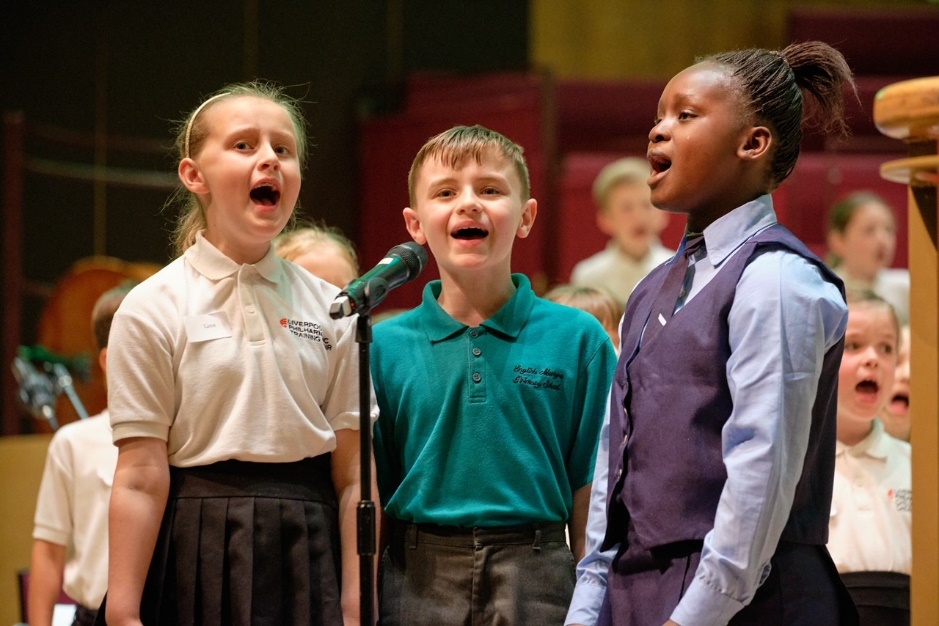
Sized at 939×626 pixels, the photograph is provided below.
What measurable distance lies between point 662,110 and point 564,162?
4.12 m

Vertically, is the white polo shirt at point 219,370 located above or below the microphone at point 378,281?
below

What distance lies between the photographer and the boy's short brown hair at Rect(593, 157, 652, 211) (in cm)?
495

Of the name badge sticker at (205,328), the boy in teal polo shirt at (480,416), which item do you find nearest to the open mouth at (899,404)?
the boy in teal polo shirt at (480,416)

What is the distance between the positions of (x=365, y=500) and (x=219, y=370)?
32 cm

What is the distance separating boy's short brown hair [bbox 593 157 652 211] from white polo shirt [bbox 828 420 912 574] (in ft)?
8.19

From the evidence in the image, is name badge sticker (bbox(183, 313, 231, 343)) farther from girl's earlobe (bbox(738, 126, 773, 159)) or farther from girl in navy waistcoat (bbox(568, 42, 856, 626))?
girl's earlobe (bbox(738, 126, 773, 159))

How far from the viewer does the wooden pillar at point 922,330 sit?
122 centimetres

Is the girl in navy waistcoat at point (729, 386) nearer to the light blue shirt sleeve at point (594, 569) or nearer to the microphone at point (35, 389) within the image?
the light blue shirt sleeve at point (594, 569)

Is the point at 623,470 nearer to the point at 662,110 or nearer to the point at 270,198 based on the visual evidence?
the point at 662,110

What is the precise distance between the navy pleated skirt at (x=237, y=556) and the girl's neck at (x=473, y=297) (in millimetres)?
423

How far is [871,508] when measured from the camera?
2.45 metres

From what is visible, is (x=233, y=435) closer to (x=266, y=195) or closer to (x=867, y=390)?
(x=266, y=195)

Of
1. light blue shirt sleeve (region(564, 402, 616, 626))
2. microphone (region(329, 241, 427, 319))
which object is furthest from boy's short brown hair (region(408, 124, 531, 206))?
light blue shirt sleeve (region(564, 402, 616, 626))

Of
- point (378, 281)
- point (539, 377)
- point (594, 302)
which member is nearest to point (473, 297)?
point (539, 377)
